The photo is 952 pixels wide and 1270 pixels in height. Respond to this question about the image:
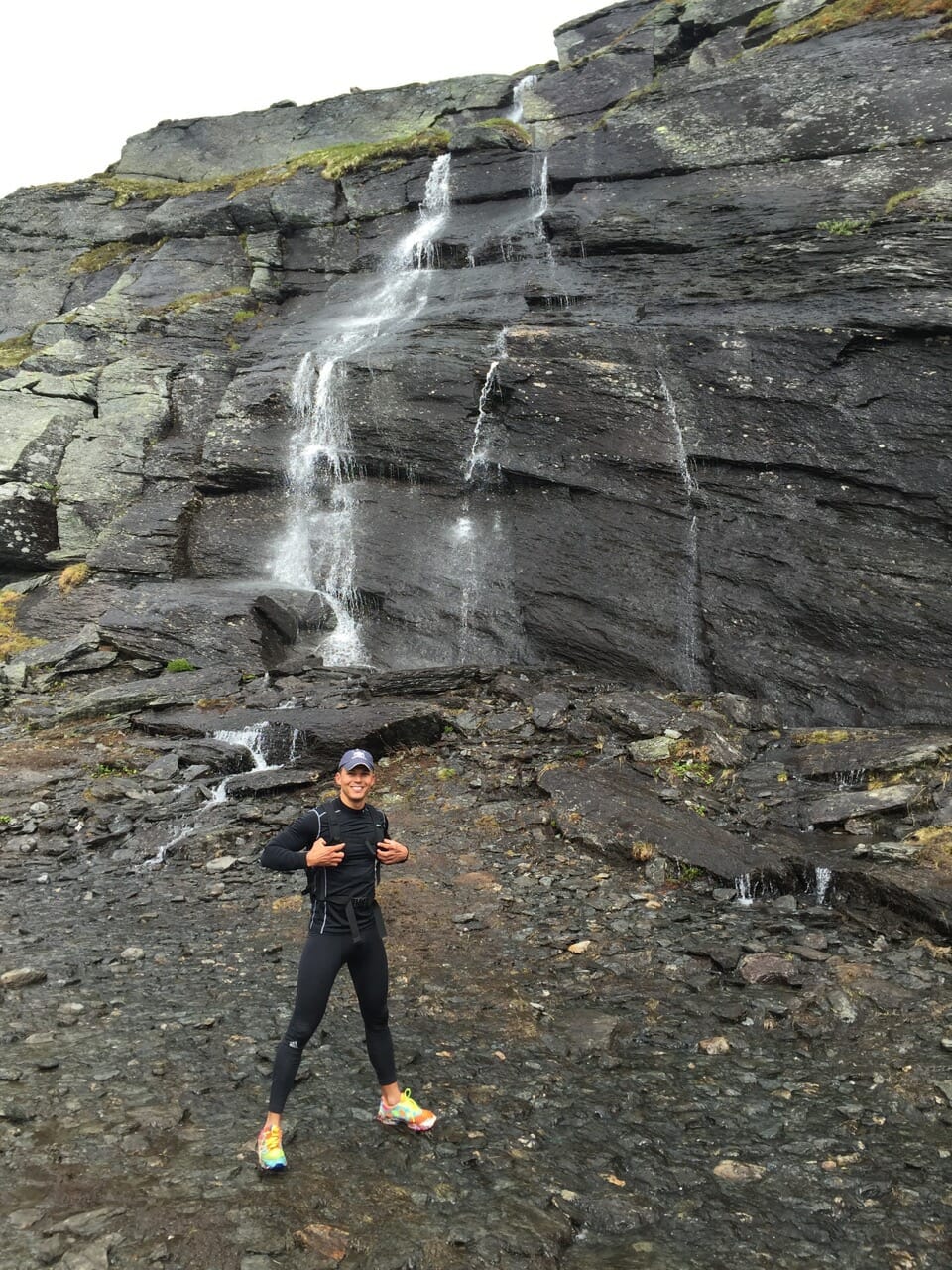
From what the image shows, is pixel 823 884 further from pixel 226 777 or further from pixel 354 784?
pixel 226 777

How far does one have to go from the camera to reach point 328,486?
23922 millimetres

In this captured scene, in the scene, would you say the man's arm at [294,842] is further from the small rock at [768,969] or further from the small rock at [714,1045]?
the small rock at [768,969]

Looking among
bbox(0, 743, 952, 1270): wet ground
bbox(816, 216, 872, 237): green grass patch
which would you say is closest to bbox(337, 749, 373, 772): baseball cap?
bbox(0, 743, 952, 1270): wet ground

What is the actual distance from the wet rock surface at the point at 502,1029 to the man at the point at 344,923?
41 centimetres

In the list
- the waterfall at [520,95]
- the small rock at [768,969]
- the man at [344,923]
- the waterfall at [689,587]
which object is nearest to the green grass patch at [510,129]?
the waterfall at [520,95]

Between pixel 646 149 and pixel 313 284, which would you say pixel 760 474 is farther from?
pixel 313 284

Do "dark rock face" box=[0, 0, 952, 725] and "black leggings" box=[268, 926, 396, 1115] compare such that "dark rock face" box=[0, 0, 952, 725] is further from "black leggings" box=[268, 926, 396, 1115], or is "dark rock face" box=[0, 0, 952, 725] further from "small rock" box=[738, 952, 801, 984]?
"black leggings" box=[268, 926, 396, 1115]

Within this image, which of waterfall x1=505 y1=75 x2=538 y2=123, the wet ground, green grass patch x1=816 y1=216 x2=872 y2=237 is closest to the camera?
the wet ground

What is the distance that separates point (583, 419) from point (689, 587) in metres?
5.37

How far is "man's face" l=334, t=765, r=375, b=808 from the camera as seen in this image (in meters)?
5.64

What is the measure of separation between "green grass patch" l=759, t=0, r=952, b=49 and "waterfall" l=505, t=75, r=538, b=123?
12.9 meters

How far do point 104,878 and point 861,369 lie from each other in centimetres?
1795

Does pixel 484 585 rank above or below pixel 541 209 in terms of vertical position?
below

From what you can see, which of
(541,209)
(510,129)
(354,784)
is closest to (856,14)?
A: (541,209)
